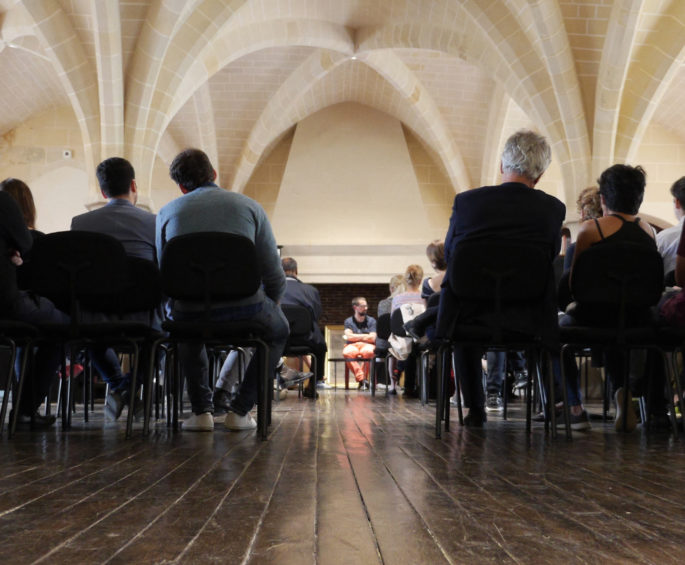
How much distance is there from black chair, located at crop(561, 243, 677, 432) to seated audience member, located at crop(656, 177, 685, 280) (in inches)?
21.1

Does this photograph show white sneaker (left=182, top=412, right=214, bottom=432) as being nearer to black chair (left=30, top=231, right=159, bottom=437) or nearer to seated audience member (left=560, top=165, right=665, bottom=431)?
black chair (left=30, top=231, right=159, bottom=437)

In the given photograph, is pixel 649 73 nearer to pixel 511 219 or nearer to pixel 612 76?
pixel 612 76

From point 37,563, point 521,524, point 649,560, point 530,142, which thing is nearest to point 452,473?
point 521,524

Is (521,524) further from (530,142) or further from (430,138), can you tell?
(430,138)

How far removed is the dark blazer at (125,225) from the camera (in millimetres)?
3781

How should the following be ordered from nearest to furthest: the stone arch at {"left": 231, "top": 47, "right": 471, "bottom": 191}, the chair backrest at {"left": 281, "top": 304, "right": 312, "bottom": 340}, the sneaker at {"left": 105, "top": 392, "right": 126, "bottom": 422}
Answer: the sneaker at {"left": 105, "top": 392, "right": 126, "bottom": 422}, the chair backrest at {"left": 281, "top": 304, "right": 312, "bottom": 340}, the stone arch at {"left": 231, "top": 47, "right": 471, "bottom": 191}

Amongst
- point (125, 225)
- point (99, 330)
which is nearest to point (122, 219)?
point (125, 225)

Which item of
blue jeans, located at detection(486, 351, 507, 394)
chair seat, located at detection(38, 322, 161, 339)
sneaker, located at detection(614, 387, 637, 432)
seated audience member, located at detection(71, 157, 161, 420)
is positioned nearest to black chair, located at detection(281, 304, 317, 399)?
blue jeans, located at detection(486, 351, 507, 394)

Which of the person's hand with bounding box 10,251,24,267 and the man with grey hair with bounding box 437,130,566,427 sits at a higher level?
the man with grey hair with bounding box 437,130,566,427

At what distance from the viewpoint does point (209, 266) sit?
10.2ft

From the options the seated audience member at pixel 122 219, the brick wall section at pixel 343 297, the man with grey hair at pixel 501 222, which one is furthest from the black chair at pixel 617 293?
the brick wall section at pixel 343 297

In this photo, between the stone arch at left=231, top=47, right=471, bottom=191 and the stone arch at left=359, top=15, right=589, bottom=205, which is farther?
the stone arch at left=231, top=47, right=471, bottom=191

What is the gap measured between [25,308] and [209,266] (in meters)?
0.88

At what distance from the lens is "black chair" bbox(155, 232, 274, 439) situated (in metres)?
3.09
